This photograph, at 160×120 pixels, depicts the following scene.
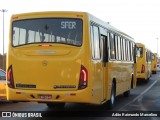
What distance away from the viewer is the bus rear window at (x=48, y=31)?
1138 centimetres

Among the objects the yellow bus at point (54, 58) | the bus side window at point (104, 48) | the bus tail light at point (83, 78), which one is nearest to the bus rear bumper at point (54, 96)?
the yellow bus at point (54, 58)

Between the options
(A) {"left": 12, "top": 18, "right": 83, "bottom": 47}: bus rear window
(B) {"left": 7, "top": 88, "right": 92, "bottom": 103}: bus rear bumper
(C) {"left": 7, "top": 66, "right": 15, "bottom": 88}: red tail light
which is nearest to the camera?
(B) {"left": 7, "top": 88, "right": 92, "bottom": 103}: bus rear bumper

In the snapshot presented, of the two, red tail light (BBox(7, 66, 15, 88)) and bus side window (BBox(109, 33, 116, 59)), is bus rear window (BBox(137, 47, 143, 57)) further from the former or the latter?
red tail light (BBox(7, 66, 15, 88))

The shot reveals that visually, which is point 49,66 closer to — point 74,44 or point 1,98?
point 74,44

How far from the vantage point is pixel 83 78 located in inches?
437

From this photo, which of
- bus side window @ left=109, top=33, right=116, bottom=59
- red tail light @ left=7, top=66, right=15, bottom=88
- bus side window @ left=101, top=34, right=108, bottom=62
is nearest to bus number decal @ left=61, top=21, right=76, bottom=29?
red tail light @ left=7, top=66, right=15, bottom=88

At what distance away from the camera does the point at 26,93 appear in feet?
37.1

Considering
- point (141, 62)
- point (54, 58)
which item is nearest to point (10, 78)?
point (54, 58)

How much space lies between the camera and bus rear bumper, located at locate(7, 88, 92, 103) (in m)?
11.0

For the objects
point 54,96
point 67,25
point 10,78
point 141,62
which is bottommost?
point 54,96

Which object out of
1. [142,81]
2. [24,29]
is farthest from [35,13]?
[142,81]

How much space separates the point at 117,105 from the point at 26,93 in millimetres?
5349

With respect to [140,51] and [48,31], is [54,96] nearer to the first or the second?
[48,31]

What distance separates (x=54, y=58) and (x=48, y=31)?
78 cm
